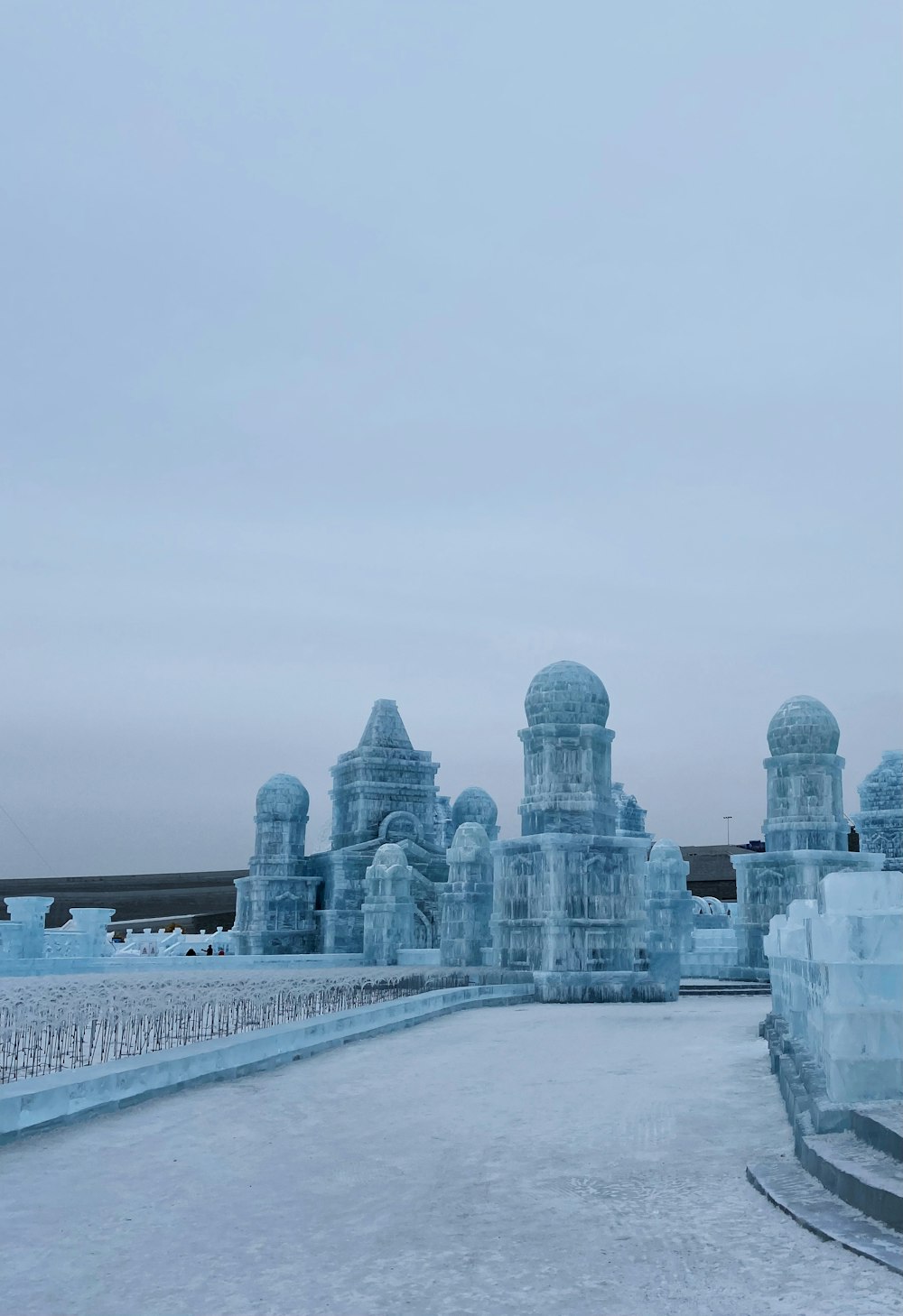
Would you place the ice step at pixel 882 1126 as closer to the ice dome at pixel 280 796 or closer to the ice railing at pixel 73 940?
the ice railing at pixel 73 940

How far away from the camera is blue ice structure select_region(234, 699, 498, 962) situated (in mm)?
46188

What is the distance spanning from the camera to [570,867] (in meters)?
27.6

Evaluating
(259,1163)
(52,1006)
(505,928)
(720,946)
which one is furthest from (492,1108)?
(720,946)

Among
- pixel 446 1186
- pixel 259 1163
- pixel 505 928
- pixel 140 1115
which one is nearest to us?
pixel 446 1186

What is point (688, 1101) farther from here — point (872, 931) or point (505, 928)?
point (505, 928)

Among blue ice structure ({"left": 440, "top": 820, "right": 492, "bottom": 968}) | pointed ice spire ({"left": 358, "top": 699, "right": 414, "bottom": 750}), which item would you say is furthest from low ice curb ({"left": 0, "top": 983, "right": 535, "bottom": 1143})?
pointed ice spire ({"left": 358, "top": 699, "right": 414, "bottom": 750})

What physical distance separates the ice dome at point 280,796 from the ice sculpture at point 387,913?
34.0 ft

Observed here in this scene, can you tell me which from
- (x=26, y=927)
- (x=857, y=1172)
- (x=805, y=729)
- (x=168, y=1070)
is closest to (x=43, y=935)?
(x=26, y=927)

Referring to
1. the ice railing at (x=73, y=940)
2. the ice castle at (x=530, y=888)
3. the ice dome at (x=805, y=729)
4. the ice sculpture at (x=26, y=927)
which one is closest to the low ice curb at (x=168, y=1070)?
the ice castle at (x=530, y=888)

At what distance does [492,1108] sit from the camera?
33.4ft

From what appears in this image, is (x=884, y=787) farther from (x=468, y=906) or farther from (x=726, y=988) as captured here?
(x=468, y=906)

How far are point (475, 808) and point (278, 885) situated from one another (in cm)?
1059

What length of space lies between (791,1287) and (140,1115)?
627 cm

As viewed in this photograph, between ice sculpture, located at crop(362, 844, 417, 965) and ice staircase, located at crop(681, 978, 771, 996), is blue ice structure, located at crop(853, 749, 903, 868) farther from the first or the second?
ice sculpture, located at crop(362, 844, 417, 965)
